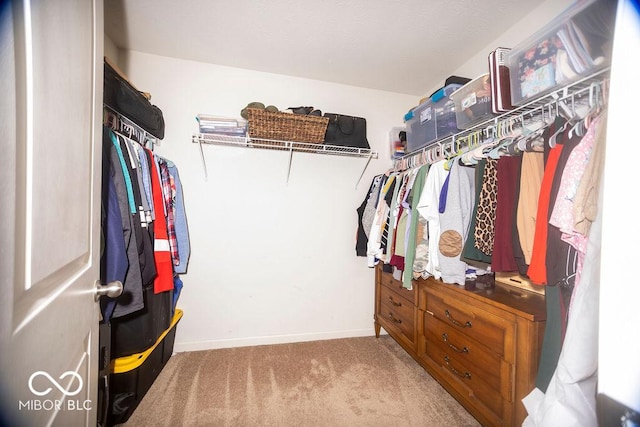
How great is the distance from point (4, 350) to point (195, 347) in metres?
2.02

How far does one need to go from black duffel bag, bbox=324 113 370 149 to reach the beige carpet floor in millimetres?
1746

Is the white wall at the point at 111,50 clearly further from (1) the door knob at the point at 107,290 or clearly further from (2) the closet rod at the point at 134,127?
(1) the door knob at the point at 107,290

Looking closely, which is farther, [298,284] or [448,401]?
[298,284]

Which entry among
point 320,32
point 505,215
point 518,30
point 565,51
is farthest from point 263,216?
point 518,30

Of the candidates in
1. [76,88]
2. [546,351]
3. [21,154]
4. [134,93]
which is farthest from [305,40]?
[546,351]

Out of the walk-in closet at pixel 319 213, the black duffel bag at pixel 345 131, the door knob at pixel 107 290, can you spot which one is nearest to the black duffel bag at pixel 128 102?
the walk-in closet at pixel 319 213

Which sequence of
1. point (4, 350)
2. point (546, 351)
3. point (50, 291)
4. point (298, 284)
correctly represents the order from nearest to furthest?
point (4, 350) < point (50, 291) < point (546, 351) < point (298, 284)

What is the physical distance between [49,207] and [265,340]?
6.65 feet

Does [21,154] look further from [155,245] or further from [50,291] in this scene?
[155,245]

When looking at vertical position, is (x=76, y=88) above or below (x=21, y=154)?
above

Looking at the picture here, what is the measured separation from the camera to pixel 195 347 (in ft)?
6.61

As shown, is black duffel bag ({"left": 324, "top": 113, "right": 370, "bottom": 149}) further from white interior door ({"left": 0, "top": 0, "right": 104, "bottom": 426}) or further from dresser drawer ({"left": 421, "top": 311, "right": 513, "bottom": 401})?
white interior door ({"left": 0, "top": 0, "right": 104, "bottom": 426})

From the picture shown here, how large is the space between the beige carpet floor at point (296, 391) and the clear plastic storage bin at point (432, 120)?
1.71m

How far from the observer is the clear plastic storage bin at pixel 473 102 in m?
1.36
